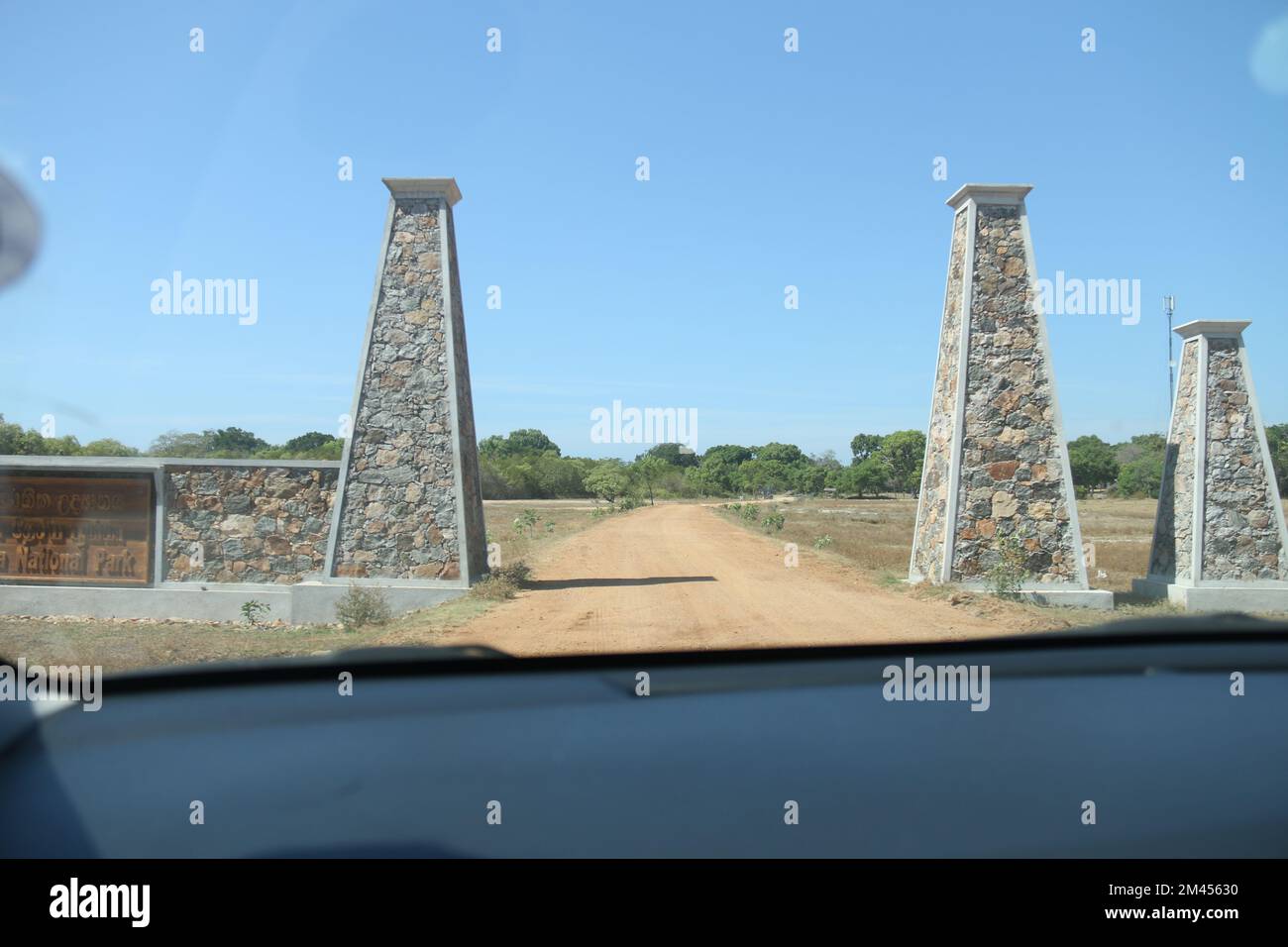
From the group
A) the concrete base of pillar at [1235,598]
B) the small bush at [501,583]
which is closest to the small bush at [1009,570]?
the concrete base of pillar at [1235,598]

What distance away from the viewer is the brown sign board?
1052 cm

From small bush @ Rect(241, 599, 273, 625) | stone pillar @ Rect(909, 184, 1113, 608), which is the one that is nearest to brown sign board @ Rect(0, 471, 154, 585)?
small bush @ Rect(241, 599, 273, 625)

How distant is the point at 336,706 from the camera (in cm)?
306

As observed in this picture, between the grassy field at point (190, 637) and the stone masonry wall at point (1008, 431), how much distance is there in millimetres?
7034

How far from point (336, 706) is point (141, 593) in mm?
9489

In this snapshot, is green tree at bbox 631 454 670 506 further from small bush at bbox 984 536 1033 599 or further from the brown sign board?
the brown sign board

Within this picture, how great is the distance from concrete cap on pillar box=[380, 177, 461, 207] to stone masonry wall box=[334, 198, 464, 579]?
10 centimetres

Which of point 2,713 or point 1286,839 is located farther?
point 2,713

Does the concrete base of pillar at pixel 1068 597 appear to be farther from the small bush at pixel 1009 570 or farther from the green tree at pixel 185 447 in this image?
the green tree at pixel 185 447

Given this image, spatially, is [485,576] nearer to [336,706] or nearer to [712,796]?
[336,706]

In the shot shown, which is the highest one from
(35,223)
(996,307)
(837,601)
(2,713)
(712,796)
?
(996,307)

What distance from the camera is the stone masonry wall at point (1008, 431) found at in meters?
12.1
